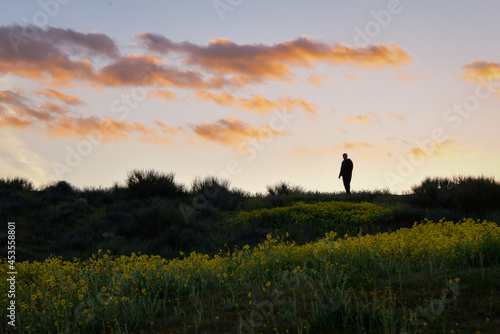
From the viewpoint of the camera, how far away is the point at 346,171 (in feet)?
84.4

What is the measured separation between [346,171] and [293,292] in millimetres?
20062

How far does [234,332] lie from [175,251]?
9.25 meters

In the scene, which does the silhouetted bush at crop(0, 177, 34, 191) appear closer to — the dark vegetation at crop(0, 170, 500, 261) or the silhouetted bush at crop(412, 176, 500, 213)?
the dark vegetation at crop(0, 170, 500, 261)

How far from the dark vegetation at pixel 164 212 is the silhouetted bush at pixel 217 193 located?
0.05 metres

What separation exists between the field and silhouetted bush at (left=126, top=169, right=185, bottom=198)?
1501 cm

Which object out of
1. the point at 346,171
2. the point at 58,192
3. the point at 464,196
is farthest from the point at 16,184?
the point at 464,196

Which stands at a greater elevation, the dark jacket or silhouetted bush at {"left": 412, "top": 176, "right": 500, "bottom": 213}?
the dark jacket

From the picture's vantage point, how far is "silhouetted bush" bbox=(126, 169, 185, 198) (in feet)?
84.8

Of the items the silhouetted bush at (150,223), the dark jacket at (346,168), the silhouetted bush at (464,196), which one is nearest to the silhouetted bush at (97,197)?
the silhouetted bush at (150,223)

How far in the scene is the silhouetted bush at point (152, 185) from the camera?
25859 millimetres

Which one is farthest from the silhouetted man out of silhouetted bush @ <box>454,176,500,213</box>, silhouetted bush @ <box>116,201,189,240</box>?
silhouetted bush @ <box>116,201,189,240</box>

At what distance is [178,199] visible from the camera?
24156 mm

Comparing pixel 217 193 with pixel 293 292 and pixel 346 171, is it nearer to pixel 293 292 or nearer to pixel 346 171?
pixel 346 171

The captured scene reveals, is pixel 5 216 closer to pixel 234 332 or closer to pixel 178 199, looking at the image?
pixel 178 199
